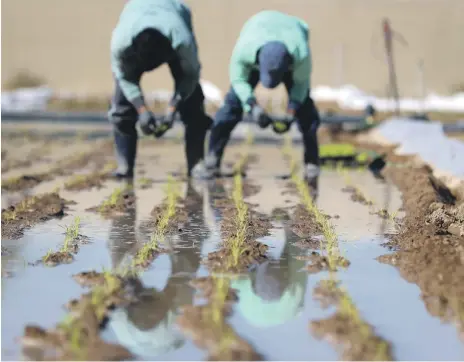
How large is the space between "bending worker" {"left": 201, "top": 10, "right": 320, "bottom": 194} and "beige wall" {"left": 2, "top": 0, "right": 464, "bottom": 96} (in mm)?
41390

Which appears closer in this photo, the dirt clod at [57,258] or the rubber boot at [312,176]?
the dirt clod at [57,258]

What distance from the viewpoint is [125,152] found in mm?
8336

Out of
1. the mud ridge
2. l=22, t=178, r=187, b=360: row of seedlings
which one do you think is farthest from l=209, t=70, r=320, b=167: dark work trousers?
the mud ridge

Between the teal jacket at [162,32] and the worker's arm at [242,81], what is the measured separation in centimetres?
41

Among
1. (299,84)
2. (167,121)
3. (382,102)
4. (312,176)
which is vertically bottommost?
(382,102)

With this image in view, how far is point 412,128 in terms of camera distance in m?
11.8

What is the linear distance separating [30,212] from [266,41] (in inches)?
103

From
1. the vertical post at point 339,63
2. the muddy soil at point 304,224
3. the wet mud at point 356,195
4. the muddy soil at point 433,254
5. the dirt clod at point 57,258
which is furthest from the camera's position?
the vertical post at point 339,63

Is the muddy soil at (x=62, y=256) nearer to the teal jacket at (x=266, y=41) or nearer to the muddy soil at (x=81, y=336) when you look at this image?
the muddy soil at (x=81, y=336)

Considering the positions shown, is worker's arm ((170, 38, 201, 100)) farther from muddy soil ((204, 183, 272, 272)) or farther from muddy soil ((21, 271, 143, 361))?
muddy soil ((21, 271, 143, 361))

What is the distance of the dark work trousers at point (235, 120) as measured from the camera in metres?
8.31

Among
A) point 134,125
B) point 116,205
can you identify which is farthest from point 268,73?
point 116,205

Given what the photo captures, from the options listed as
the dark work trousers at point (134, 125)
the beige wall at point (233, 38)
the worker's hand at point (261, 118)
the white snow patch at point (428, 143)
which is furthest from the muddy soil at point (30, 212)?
the beige wall at point (233, 38)

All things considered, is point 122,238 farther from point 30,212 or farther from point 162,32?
point 162,32
